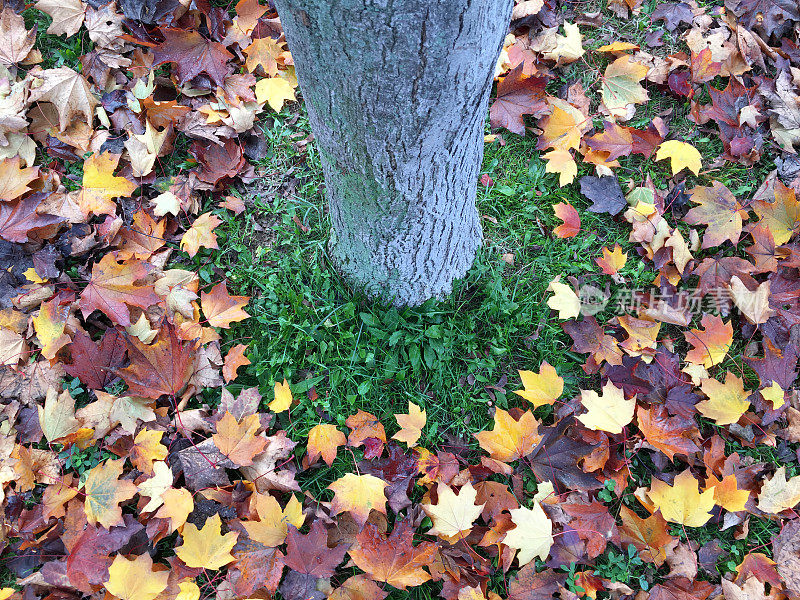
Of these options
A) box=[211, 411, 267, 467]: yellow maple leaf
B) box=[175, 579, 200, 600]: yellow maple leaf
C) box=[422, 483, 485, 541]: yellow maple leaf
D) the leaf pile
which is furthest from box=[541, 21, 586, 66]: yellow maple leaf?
box=[175, 579, 200, 600]: yellow maple leaf

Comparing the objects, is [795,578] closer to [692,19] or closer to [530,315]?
[530,315]

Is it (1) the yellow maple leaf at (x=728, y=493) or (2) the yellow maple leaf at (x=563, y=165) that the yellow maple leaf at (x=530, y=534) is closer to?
(1) the yellow maple leaf at (x=728, y=493)

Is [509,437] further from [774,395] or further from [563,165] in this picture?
[563,165]

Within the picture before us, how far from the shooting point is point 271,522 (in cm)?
Answer: 171

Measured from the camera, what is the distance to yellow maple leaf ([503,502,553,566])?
1.67 meters

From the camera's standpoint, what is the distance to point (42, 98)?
2416 mm

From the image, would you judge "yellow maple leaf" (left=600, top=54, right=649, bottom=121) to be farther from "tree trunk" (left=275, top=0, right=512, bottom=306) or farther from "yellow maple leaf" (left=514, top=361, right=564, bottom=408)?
"yellow maple leaf" (left=514, top=361, right=564, bottom=408)

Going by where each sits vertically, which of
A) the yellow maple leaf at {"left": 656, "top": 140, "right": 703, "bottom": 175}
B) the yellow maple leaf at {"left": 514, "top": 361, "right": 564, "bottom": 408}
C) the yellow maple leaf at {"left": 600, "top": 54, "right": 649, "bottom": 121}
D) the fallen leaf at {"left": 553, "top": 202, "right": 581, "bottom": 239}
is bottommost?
the yellow maple leaf at {"left": 514, "top": 361, "right": 564, "bottom": 408}

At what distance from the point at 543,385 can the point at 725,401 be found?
2.27 ft

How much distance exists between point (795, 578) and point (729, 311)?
100 cm

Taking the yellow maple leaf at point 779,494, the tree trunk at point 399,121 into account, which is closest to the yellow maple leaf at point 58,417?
the tree trunk at point 399,121

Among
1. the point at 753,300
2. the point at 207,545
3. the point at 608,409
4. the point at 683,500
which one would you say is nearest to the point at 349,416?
the point at 207,545

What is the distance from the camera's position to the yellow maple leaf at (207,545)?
1.66m

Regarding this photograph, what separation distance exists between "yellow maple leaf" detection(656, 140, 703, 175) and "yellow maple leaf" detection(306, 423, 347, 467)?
1.93 m
